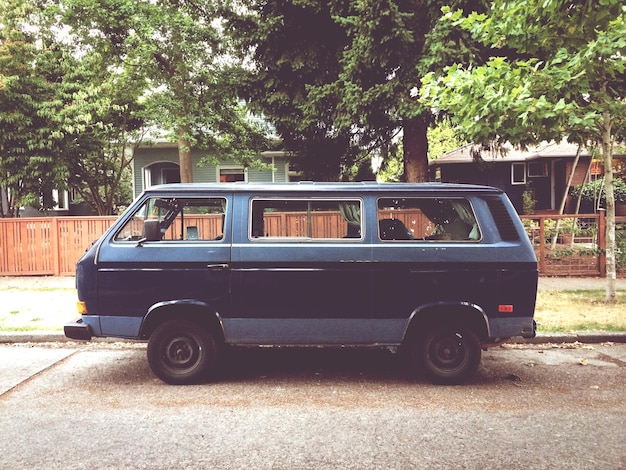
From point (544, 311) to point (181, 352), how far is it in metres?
6.33

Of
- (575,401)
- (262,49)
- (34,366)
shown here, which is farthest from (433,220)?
(262,49)

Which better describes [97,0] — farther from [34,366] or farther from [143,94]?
[34,366]

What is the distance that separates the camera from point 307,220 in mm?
5512

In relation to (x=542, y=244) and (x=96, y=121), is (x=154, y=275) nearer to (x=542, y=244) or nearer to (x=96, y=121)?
(x=542, y=244)

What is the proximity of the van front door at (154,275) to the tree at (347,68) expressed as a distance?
24.4ft

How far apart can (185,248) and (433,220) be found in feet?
8.93

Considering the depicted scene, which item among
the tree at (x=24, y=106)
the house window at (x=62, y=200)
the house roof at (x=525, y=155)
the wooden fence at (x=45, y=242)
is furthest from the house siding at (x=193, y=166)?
the wooden fence at (x=45, y=242)

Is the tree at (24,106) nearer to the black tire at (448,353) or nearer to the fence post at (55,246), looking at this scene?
the fence post at (55,246)

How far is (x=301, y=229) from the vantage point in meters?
5.57

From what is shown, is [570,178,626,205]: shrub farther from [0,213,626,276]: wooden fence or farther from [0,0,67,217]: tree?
[0,0,67,217]: tree

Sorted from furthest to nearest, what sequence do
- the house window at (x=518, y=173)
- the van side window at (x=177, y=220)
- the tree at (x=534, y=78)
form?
the house window at (x=518, y=173) → the tree at (x=534, y=78) → the van side window at (x=177, y=220)

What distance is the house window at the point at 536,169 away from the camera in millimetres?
25016

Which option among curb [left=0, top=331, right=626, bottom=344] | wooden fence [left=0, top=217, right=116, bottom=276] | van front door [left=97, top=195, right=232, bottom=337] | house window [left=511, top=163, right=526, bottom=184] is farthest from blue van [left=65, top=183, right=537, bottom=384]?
house window [left=511, top=163, right=526, bottom=184]

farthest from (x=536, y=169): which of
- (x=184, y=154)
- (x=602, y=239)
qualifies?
(x=184, y=154)
